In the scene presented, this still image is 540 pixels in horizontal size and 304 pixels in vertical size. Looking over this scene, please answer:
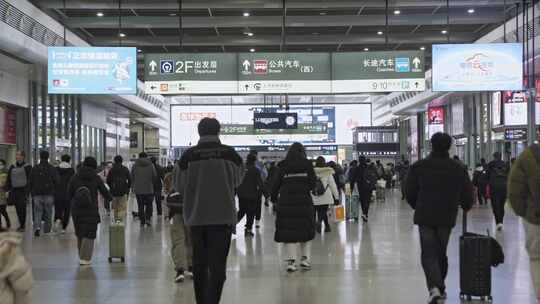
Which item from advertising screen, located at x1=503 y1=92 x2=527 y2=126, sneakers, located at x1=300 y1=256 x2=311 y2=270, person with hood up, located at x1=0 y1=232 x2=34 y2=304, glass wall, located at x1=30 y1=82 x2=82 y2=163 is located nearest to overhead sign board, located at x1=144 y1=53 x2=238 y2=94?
glass wall, located at x1=30 y1=82 x2=82 y2=163

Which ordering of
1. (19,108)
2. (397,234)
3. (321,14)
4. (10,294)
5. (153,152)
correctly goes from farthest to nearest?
1. (153,152)
2. (19,108)
3. (321,14)
4. (397,234)
5. (10,294)

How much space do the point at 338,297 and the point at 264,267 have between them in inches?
91.2

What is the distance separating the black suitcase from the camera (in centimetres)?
683

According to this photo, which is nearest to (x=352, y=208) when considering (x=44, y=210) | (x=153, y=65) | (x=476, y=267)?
(x=153, y=65)

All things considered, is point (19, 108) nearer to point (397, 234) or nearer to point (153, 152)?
point (397, 234)

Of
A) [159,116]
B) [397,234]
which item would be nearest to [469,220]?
[397,234]

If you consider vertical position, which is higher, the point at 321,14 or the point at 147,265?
the point at 321,14

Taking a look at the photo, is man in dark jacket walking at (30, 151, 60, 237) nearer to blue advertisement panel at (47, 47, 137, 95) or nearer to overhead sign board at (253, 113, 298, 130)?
blue advertisement panel at (47, 47, 137, 95)

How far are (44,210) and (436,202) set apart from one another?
10077 mm

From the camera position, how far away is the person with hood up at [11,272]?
4.07 metres

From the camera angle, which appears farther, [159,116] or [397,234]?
[159,116]

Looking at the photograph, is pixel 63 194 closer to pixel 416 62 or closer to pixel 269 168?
pixel 269 168

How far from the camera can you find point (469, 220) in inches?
661

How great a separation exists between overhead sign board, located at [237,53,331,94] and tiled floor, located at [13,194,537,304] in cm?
617
